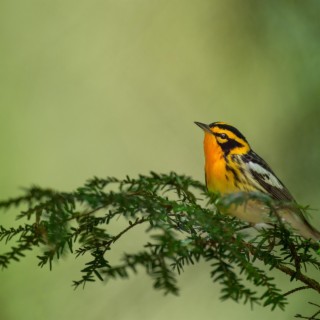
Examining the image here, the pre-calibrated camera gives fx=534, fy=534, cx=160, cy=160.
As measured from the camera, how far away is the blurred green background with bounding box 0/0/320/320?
358 centimetres

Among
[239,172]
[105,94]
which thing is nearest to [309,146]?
[239,172]

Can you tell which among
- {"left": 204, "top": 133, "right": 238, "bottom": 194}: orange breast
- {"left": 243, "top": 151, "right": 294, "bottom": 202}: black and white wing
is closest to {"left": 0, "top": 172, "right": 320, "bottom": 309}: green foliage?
{"left": 204, "top": 133, "right": 238, "bottom": 194}: orange breast

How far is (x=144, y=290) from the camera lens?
335 centimetres

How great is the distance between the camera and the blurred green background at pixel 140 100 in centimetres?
358

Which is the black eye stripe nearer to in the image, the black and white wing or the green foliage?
the black and white wing

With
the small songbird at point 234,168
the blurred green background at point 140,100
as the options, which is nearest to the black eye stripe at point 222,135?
the small songbird at point 234,168

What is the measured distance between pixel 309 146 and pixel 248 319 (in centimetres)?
126

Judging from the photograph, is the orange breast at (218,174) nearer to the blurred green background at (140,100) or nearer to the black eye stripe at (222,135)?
the black eye stripe at (222,135)

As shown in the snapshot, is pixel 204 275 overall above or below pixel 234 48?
below

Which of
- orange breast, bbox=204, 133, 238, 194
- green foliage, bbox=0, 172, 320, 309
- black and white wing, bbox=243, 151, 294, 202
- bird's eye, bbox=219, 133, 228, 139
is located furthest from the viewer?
bird's eye, bbox=219, 133, 228, 139

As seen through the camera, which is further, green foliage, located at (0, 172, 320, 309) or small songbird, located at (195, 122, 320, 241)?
small songbird, located at (195, 122, 320, 241)

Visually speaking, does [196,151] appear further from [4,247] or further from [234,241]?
[234,241]


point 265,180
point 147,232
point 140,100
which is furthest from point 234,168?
point 140,100

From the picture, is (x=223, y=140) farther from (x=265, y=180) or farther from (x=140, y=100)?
(x=140, y=100)
